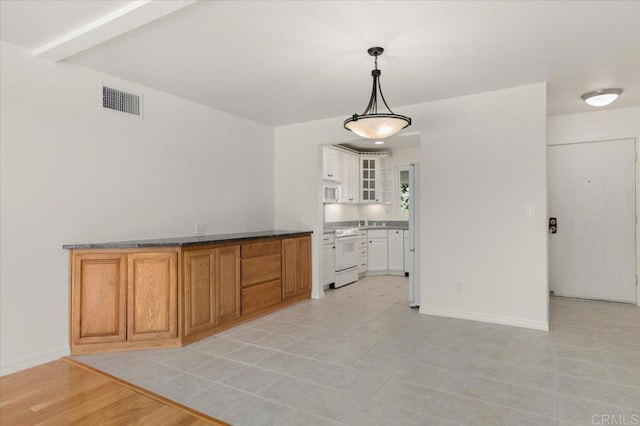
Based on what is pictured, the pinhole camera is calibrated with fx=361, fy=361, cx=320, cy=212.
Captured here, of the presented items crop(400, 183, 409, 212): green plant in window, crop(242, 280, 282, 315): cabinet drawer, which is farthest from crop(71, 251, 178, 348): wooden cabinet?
crop(400, 183, 409, 212): green plant in window

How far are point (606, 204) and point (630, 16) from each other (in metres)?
3.27

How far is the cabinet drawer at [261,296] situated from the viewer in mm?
4070

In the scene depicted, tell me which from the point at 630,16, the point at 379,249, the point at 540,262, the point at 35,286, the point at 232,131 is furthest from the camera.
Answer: the point at 379,249

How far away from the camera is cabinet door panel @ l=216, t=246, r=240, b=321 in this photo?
3.71m

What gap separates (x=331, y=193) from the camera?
6539 mm

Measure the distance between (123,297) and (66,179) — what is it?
1128 mm

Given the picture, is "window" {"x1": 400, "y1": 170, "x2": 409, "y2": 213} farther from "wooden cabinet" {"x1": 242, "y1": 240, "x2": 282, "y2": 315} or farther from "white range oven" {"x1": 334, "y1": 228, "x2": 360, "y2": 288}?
"wooden cabinet" {"x1": 242, "y1": 240, "x2": 282, "y2": 315}

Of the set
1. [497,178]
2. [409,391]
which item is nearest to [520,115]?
[497,178]

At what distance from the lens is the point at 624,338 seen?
135 inches

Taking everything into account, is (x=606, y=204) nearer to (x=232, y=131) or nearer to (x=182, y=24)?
(x=232, y=131)

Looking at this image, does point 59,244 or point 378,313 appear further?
point 378,313

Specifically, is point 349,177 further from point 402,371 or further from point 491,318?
point 402,371

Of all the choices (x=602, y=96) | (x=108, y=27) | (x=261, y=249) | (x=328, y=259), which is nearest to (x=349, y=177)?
(x=328, y=259)

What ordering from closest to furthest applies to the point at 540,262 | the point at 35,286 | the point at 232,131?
1. the point at 35,286
2. the point at 540,262
3. the point at 232,131
